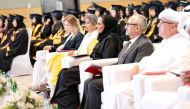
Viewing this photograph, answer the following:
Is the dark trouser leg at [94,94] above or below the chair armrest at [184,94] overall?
below

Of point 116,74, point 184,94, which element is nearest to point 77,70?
point 116,74

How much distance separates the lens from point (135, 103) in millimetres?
3232

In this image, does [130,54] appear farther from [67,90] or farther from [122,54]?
[67,90]

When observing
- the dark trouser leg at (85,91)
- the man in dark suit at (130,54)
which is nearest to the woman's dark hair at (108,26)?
the man in dark suit at (130,54)

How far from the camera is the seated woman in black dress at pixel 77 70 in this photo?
15.0ft

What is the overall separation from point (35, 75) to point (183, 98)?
3922mm

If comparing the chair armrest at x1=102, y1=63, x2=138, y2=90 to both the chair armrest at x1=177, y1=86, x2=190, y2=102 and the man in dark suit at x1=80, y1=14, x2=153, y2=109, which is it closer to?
the man in dark suit at x1=80, y1=14, x2=153, y2=109

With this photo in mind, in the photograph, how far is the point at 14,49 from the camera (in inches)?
315

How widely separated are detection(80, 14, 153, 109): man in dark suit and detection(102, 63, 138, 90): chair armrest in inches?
9.9

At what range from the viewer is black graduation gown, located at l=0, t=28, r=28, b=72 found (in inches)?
310

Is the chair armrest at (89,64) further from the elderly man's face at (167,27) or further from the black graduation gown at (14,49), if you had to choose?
the black graduation gown at (14,49)

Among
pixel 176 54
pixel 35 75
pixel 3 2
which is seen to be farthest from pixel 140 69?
pixel 3 2

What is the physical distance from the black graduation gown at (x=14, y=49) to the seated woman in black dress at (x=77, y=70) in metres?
3.41

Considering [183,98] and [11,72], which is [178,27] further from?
[11,72]
